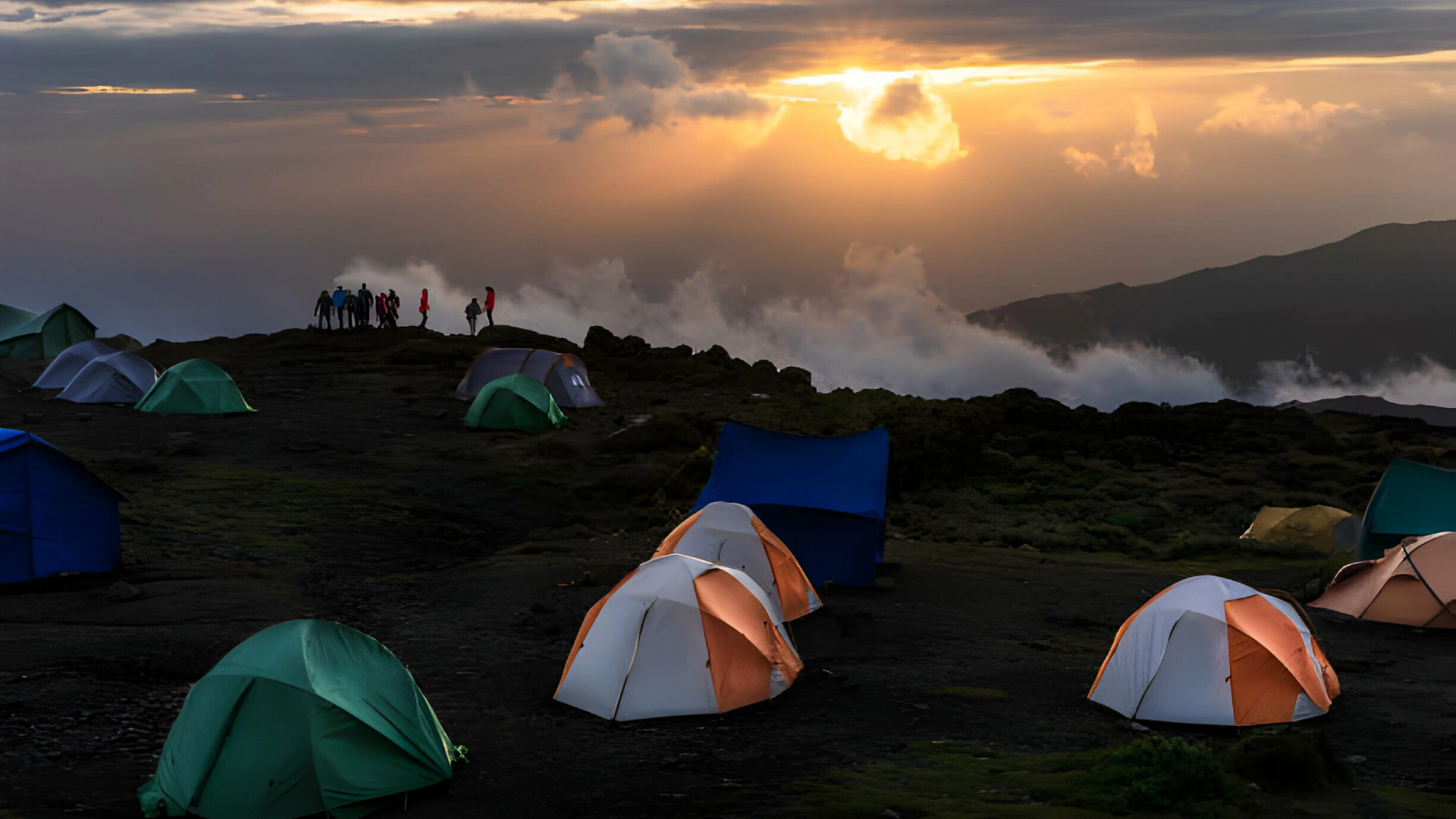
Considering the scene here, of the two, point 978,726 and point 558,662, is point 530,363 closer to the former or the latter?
point 558,662

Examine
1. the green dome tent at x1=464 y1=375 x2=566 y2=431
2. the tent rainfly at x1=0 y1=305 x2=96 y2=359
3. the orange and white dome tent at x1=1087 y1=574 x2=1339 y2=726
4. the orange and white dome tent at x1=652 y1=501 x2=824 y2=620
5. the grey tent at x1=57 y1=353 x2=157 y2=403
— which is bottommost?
the orange and white dome tent at x1=1087 y1=574 x2=1339 y2=726

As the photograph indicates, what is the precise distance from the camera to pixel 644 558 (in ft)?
77.3

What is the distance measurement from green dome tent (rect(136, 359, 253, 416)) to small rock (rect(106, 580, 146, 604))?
2016 cm

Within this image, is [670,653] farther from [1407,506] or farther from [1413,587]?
[1407,506]

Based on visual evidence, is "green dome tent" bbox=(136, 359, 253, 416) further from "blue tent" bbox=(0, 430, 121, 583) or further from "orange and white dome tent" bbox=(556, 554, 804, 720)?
"orange and white dome tent" bbox=(556, 554, 804, 720)

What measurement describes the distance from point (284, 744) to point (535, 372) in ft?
110

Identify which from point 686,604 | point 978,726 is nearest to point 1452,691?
point 978,726

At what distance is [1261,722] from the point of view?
1484 cm

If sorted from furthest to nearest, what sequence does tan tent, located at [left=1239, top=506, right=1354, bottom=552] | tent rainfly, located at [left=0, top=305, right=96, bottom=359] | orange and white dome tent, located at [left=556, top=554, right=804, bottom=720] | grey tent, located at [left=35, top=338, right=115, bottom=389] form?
1. tent rainfly, located at [left=0, top=305, right=96, bottom=359]
2. grey tent, located at [left=35, top=338, right=115, bottom=389]
3. tan tent, located at [left=1239, top=506, right=1354, bottom=552]
4. orange and white dome tent, located at [left=556, top=554, right=804, bottom=720]

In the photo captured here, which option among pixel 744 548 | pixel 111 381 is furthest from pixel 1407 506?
pixel 111 381

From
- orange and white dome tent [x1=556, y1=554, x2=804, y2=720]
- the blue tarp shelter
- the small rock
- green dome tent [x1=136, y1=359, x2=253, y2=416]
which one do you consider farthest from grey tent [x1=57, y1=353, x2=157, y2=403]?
the blue tarp shelter

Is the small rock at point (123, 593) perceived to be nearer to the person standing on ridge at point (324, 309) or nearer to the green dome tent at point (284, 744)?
the green dome tent at point (284, 744)

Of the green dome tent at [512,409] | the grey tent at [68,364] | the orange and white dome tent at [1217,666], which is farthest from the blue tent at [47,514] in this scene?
the grey tent at [68,364]

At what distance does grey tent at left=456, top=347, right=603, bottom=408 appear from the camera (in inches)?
1751
